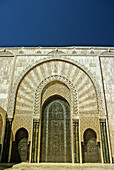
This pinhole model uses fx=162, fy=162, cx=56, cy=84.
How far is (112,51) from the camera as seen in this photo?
7551 millimetres

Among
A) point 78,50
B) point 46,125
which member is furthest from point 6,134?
point 78,50

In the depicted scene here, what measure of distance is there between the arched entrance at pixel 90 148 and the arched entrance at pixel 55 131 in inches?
23.2

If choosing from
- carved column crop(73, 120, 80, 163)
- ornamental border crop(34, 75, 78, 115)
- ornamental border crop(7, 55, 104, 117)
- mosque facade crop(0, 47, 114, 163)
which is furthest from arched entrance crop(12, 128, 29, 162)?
carved column crop(73, 120, 80, 163)

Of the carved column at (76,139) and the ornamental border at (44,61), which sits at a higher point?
the ornamental border at (44,61)

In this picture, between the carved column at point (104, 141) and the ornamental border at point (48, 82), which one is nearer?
the carved column at point (104, 141)

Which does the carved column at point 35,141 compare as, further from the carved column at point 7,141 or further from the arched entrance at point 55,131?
the carved column at point 7,141

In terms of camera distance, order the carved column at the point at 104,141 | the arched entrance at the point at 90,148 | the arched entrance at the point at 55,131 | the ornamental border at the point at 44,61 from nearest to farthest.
→ the carved column at the point at 104,141, the arched entrance at the point at 90,148, the arched entrance at the point at 55,131, the ornamental border at the point at 44,61

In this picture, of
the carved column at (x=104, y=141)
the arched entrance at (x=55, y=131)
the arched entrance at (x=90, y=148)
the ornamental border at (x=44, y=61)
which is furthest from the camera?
the ornamental border at (x=44, y=61)

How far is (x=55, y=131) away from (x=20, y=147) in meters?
1.43

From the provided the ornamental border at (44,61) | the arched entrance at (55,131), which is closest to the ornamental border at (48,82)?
the arched entrance at (55,131)

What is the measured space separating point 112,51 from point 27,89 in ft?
A: 14.0

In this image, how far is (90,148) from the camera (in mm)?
5992

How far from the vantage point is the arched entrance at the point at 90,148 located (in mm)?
5863

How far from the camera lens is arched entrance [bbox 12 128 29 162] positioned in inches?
233
